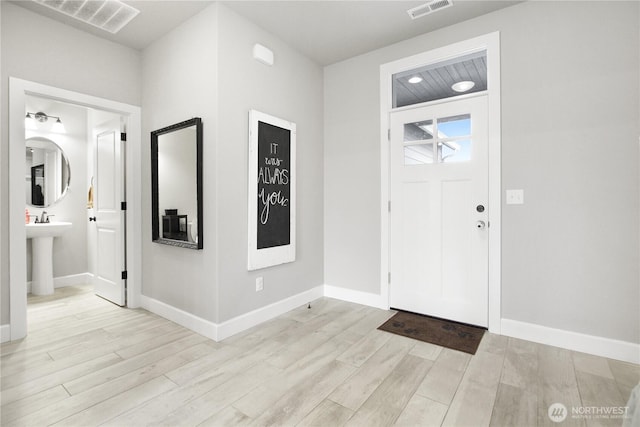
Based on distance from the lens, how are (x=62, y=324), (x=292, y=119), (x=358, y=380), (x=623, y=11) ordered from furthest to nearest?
(x=292, y=119) < (x=62, y=324) < (x=623, y=11) < (x=358, y=380)

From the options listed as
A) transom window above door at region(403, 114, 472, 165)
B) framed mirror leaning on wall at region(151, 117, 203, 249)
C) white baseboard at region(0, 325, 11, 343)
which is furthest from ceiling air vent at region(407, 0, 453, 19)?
white baseboard at region(0, 325, 11, 343)

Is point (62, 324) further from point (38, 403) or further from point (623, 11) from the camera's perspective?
point (623, 11)

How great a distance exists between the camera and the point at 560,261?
7.96 feet

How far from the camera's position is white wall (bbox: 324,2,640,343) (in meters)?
2.21

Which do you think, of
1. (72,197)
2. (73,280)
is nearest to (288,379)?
(73,280)

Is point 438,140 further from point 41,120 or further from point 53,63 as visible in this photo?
point 41,120

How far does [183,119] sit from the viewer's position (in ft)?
9.27

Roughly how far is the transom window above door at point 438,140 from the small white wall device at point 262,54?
1.43m

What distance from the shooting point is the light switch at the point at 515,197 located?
2566 millimetres

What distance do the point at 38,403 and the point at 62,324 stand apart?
4.49 ft

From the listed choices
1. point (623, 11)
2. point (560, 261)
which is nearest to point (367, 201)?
point (560, 261)

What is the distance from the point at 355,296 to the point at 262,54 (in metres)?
2.58

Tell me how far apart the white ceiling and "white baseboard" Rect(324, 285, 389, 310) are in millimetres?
2575

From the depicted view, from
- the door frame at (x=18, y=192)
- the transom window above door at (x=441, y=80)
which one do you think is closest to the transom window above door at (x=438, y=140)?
the transom window above door at (x=441, y=80)
